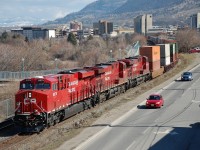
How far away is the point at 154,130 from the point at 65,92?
8.12 metres

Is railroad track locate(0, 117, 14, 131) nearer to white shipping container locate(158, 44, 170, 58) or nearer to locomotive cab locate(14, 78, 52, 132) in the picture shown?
locomotive cab locate(14, 78, 52, 132)

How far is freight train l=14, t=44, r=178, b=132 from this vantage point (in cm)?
3006

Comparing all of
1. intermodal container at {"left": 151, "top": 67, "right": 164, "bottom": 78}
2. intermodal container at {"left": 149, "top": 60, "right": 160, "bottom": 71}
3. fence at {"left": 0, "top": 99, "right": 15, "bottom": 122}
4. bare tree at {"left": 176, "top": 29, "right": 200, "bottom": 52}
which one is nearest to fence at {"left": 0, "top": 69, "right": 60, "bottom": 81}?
intermodal container at {"left": 149, "top": 60, "right": 160, "bottom": 71}

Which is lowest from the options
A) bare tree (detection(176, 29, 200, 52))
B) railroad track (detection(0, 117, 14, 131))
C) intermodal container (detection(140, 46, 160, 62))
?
railroad track (detection(0, 117, 14, 131))

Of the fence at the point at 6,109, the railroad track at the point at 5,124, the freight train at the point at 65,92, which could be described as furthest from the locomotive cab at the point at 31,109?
the fence at the point at 6,109

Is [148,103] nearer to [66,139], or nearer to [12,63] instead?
[66,139]

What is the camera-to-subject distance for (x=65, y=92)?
33.8 meters

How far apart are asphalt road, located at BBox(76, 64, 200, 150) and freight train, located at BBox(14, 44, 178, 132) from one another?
14.1ft

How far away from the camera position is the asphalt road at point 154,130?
25.7 m

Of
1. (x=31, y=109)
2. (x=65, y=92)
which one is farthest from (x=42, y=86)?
(x=65, y=92)

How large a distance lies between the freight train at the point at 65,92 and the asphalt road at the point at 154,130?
169 inches

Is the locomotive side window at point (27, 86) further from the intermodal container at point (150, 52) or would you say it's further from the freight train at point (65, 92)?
the intermodal container at point (150, 52)

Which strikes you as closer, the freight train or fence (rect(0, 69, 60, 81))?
the freight train

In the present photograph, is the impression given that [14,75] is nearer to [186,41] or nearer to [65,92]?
[65,92]
